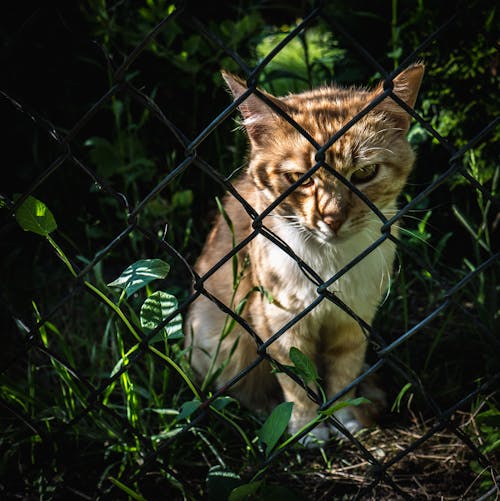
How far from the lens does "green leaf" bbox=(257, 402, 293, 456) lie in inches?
49.1

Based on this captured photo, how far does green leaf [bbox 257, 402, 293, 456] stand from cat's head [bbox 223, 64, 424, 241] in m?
0.65

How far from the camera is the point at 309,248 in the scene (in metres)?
1.93

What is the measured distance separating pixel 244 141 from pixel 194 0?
90 cm

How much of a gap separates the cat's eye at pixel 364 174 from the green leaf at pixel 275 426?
2.69 feet

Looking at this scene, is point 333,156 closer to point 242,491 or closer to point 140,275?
point 140,275

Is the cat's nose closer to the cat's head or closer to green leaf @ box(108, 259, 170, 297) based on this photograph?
the cat's head

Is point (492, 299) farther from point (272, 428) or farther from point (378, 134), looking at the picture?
point (272, 428)

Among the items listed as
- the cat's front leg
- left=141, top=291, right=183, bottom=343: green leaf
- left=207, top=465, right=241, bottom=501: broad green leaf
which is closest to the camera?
left=141, top=291, right=183, bottom=343: green leaf

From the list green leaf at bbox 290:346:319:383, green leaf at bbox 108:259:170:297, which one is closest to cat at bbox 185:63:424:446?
green leaf at bbox 290:346:319:383

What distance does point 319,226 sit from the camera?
1.73m

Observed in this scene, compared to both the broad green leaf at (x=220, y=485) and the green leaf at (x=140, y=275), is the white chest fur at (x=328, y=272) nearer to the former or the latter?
the broad green leaf at (x=220, y=485)

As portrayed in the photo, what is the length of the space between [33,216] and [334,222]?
90 centimetres

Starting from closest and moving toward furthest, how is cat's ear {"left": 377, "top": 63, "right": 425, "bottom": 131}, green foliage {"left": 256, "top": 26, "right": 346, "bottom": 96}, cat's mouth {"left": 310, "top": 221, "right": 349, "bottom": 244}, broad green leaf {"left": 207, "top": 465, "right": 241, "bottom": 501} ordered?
broad green leaf {"left": 207, "top": 465, "right": 241, "bottom": 501} < cat's ear {"left": 377, "top": 63, "right": 425, "bottom": 131} < cat's mouth {"left": 310, "top": 221, "right": 349, "bottom": 244} < green foliage {"left": 256, "top": 26, "right": 346, "bottom": 96}

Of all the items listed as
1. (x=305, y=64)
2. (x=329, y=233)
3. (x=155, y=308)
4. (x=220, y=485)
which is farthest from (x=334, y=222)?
(x=305, y=64)
